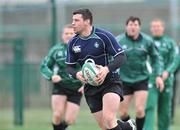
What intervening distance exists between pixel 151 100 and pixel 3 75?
8038 millimetres

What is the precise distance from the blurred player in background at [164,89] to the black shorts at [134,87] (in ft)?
2.63

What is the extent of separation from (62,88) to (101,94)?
A: 2.84 m

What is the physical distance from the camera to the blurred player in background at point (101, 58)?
11.4m

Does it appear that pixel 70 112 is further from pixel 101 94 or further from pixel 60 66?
pixel 101 94

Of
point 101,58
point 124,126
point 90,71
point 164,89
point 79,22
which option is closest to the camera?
point 90,71

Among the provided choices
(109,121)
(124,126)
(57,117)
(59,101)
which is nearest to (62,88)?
(59,101)

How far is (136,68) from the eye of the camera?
14.6 m

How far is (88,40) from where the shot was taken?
11.5 meters

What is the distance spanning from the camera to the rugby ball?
11.1 metres

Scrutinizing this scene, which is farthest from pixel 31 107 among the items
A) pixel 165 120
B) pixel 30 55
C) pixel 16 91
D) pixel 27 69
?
pixel 165 120

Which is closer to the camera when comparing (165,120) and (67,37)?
(67,37)

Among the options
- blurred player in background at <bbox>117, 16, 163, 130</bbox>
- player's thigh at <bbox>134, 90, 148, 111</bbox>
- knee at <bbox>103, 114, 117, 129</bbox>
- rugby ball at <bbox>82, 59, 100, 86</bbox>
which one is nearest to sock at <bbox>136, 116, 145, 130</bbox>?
blurred player in background at <bbox>117, 16, 163, 130</bbox>

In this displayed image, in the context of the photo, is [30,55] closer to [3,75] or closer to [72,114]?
[3,75]

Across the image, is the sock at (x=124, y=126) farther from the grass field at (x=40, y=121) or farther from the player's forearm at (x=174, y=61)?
the grass field at (x=40, y=121)
